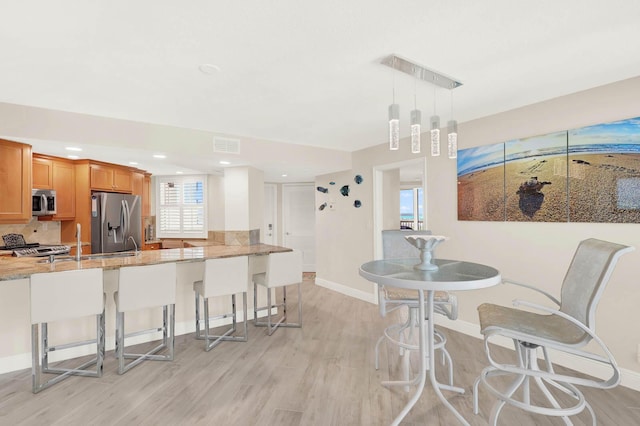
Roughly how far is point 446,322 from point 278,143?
3.13 metres

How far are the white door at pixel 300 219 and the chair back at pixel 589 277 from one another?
5.10 meters

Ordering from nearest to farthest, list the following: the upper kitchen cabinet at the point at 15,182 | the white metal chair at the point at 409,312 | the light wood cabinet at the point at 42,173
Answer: the white metal chair at the point at 409,312, the upper kitchen cabinet at the point at 15,182, the light wood cabinet at the point at 42,173

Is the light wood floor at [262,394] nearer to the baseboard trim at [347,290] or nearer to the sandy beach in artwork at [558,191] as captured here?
the sandy beach in artwork at [558,191]

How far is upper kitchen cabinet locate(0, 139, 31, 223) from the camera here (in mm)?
3295

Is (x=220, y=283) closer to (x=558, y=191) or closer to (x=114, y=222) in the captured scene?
(x=114, y=222)

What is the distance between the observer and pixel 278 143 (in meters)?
4.29

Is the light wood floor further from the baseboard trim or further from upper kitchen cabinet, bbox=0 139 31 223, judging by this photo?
upper kitchen cabinet, bbox=0 139 31 223

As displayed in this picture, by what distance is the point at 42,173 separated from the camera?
13.9 ft

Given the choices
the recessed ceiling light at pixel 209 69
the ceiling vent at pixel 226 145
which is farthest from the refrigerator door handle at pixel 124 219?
the recessed ceiling light at pixel 209 69

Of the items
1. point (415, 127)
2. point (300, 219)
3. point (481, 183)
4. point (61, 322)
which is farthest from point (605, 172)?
point (300, 219)

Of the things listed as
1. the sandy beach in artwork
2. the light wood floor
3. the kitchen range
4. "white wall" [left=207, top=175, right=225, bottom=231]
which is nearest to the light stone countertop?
the light wood floor

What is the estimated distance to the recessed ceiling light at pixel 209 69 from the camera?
210cm

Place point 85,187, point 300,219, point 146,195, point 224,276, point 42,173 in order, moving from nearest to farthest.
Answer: point 224,276 → point 42,173 → point 85,187 → point 146,195 → point 300,219

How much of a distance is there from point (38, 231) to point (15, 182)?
144cm
